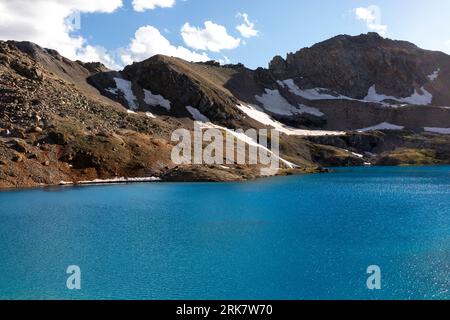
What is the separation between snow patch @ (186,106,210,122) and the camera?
165725mm

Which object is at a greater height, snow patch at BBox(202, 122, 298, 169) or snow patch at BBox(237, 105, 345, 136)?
snow patch at BBox(237, 105, 345, 136)

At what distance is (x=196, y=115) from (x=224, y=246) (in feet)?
423

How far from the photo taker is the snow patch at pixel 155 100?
164625 millimetres

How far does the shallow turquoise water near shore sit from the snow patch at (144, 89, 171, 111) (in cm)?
9098

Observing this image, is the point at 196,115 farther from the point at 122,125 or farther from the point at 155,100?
the point at 122,125

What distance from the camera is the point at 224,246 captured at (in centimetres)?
4138

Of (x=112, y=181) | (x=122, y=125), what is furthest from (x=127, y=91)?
(x=112, y=181)

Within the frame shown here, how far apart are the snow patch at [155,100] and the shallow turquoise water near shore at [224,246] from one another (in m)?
91.0

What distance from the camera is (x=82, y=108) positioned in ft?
401

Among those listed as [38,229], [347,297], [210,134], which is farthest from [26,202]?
[210,134]

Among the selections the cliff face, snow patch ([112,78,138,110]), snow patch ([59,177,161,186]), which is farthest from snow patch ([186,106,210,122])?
snow patch ([59,177,161,186])

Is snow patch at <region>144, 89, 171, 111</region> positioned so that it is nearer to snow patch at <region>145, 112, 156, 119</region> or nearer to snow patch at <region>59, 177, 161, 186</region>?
snow patch at <region>145, 112, 156, 119</region>

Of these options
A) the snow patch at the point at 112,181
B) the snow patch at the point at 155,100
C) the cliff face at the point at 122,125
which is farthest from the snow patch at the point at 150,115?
the snow patch at the point at 112,181

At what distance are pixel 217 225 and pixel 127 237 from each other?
11.0 m
